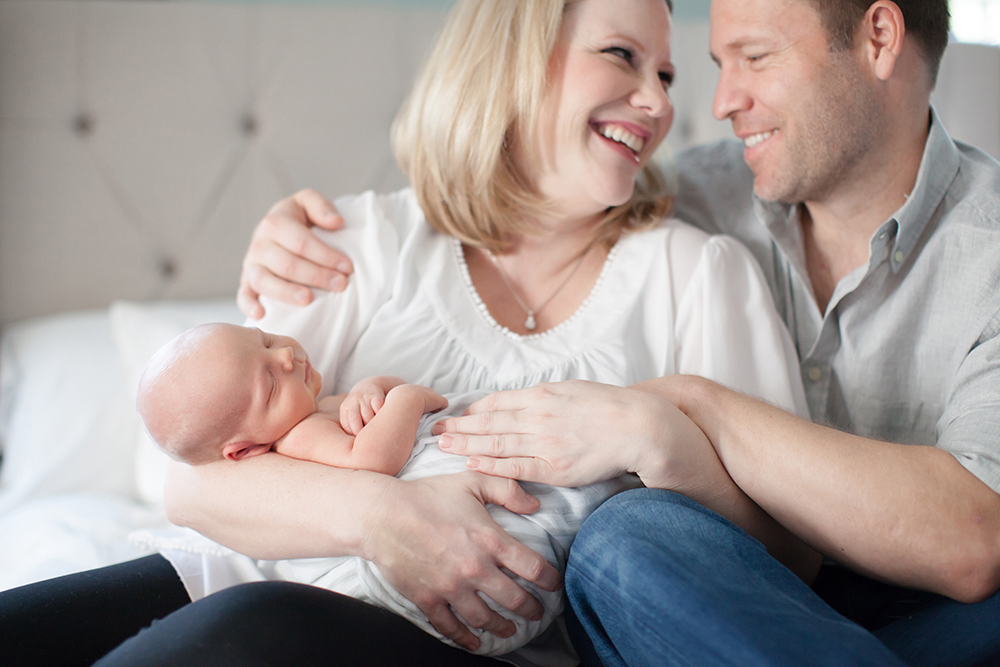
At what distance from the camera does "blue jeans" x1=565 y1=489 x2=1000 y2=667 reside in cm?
65

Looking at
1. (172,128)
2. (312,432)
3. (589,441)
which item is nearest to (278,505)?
(312,432)

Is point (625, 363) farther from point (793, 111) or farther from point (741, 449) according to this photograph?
point (793, 111)

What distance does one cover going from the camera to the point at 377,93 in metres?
1.84

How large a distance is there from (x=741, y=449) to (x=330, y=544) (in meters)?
0.57

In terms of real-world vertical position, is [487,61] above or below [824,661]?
above

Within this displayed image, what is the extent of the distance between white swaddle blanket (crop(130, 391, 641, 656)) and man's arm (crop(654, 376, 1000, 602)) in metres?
0.18

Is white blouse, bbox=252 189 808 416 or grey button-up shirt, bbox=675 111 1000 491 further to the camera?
white blouse, bbox=252 189 808 416

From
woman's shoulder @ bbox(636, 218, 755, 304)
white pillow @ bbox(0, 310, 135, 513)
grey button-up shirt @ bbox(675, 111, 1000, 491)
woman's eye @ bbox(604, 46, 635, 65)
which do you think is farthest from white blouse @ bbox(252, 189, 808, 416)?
white pillow @ bbox(0, 310, 135, 513)

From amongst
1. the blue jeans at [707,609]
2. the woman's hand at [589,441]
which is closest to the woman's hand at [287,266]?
the woman's hand at [589,441]

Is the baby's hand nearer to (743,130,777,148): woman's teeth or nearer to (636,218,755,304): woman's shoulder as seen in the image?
(636,218,755,304): woman's shoulder

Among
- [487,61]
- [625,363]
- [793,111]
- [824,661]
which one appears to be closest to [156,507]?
[625,363]

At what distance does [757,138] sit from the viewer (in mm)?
1307

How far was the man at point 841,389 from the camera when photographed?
721 millimetres

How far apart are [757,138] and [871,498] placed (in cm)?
73
